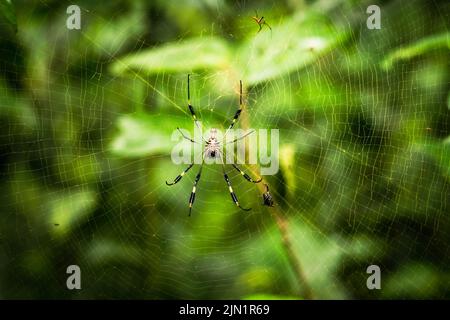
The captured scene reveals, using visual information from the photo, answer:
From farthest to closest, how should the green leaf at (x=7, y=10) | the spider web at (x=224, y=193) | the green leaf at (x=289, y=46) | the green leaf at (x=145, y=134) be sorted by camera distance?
the spider web at (x=224, y=193) < the green leaf at (x=289, y=46) < the green leaf at (x=145, y=134) < the green leaf at (x=7, y=10)

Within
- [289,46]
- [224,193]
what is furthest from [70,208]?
[289,46]

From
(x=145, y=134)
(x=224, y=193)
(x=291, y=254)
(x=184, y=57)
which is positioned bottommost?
(x=291, y=254)

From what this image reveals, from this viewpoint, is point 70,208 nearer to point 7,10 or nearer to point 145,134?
point 145,134

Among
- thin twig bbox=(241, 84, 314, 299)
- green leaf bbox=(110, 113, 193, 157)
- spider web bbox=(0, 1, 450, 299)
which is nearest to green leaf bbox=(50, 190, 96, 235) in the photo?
spider web bbox=(0, 1, 450, 299)

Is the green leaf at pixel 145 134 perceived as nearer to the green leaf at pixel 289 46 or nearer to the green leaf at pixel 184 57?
the green leaf at pixel 184 57

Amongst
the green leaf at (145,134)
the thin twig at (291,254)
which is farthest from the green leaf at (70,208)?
the thin twig at (291,254)
